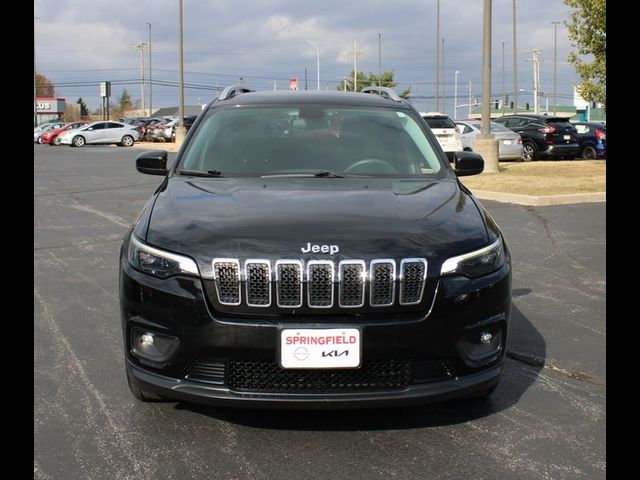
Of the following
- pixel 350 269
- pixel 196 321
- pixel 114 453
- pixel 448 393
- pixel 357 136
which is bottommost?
pixel 114 453

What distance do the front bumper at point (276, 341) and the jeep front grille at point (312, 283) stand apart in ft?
0.24

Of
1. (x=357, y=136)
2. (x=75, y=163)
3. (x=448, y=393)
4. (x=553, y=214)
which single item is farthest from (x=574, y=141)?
(x=448, y=393)

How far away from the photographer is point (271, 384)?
10.7 ft

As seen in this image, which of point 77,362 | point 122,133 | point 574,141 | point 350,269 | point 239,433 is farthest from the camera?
point 122,133

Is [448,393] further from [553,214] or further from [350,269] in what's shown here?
[553,214]

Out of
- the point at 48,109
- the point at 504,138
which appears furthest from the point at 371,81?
the point at 504,138

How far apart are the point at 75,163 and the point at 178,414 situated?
24072 millimetres

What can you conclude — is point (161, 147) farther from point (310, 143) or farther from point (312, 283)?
point (312, 283)

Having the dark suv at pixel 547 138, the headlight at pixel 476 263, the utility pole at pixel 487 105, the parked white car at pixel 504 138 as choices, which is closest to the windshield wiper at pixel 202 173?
the headlight at pixel 476 263

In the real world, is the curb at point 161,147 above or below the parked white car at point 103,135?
below

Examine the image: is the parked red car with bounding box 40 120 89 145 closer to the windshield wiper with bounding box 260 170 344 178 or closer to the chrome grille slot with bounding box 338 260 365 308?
the windshield wiper with bounding box 260 170 344 178

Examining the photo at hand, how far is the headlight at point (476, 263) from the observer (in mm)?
3365

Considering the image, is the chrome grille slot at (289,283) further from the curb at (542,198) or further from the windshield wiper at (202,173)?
the curb at (542,198)

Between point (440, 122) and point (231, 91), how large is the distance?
54.0ft
